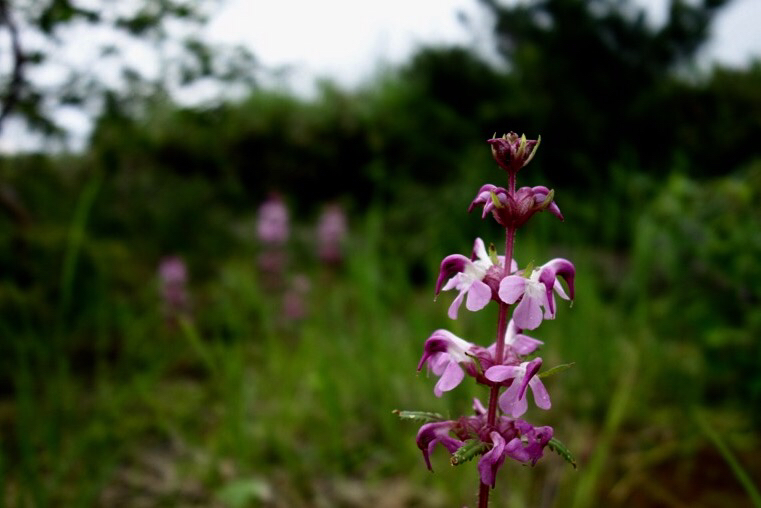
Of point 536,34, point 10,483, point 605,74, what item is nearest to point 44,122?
point 10,483

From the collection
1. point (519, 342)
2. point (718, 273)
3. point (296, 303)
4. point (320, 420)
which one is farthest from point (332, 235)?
point (519, 342)

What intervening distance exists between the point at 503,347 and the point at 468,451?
14cm

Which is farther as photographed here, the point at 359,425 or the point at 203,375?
the point at 203,375

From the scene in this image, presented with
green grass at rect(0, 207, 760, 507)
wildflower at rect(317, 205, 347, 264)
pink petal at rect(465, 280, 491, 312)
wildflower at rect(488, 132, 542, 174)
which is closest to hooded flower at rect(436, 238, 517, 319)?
pink petal at rect(465, 280, 491, 312)

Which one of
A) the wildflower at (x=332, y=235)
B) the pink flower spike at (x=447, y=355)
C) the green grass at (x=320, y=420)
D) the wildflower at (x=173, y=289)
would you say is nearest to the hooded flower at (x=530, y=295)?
the pink flower spike at (x=447, y=355)

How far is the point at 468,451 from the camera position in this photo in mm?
699

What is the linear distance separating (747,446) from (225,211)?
454cm

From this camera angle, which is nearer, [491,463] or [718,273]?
[491,463]

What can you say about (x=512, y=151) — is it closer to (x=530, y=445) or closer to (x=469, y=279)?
(x=469, y=279)

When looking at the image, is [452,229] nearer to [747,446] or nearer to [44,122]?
[747,446]

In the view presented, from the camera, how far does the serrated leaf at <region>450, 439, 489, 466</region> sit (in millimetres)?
688

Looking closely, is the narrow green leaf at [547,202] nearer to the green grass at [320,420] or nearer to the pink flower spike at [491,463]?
the pink flower spike at [491,463]

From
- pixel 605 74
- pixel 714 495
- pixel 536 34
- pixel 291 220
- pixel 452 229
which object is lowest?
pixel 714 495

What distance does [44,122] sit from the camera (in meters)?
2.28
